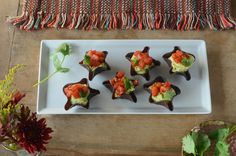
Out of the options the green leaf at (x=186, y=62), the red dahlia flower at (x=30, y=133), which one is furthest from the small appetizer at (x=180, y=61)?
the red dahlia flower at (x=30, y=133)

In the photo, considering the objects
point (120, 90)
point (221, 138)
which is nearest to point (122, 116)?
point (120, 90)

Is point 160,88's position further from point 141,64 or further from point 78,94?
point 78,94

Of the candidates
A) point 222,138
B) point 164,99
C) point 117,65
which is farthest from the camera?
point 117,65

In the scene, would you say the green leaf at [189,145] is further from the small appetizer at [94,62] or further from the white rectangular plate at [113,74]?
the small appetizer at [94,62]

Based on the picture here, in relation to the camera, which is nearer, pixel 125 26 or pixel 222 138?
pixel 222 138

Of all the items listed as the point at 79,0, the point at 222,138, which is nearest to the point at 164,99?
the point at 222,138

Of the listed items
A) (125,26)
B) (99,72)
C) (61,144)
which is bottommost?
(61,144)

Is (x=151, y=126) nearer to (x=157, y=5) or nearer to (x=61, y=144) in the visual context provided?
(x=61, y=144)

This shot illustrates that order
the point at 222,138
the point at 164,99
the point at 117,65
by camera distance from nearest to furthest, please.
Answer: the point at 222,138 < the point at 164,99 < the point at 117,65
